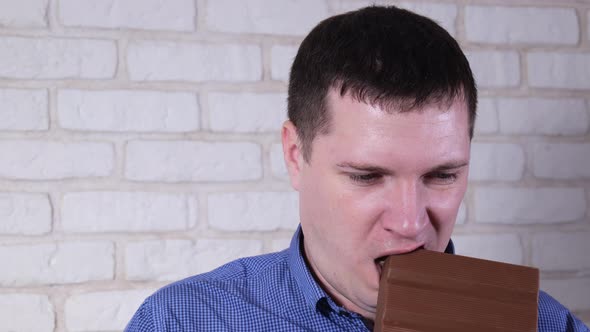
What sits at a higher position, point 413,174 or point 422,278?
point 413,174

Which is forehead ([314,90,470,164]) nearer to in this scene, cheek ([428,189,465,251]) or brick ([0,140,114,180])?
cheek ([428,189,465,251])

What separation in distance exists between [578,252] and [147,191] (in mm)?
1061

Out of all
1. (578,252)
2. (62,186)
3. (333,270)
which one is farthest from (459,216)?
(62,186)

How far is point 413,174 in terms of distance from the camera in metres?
1.10

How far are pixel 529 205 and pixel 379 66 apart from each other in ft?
2.73

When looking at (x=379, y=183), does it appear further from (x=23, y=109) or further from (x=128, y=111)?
(x=23, y=109)

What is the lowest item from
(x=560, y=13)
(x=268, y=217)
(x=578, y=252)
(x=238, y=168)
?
(x=578, y=252)

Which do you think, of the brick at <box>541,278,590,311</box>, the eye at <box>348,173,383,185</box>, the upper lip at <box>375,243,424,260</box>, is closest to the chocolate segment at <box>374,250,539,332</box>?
the upper lip at <box>375,243,424,260</box>

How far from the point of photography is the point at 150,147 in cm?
159

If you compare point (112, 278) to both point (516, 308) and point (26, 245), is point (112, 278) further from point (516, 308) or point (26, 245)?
point (516, 308)

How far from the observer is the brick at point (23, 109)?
152 centimetres

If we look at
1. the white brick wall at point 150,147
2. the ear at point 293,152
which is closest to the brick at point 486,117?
the white brick wall at point 150,147

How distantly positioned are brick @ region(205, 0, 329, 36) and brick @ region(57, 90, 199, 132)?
0.18 metres

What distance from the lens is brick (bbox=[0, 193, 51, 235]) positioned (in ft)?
4.97
